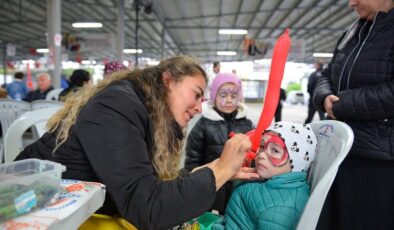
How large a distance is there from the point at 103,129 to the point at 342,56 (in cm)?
122

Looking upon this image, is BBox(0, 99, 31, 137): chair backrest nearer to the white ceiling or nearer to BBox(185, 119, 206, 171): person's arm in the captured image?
BBox(185, 119, 206, 171): person's arm

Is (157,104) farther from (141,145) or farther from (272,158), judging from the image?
(272,158)

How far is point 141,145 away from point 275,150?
0.70 m

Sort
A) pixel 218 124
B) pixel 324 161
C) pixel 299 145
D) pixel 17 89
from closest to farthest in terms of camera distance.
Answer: pixel 324 161
pixel 299 145
pixel 218 124
pixel 17 89

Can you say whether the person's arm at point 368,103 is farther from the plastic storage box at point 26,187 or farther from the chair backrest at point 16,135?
the chair backrest at point 16,135

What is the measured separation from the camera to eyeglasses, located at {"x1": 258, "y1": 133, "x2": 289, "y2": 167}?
1.52 metres

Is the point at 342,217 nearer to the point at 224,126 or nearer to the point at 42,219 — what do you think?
the point at 224,126

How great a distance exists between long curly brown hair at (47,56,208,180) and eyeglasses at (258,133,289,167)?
39 centimetres

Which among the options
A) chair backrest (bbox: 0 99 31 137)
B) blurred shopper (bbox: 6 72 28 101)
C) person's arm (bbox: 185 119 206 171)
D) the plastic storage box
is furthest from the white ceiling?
the plastic storage box

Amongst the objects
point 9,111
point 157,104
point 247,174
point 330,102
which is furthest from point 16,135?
point 9,111

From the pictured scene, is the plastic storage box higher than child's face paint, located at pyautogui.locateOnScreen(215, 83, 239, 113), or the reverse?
child's face paint, located at pyautogui.locateOnScreen(215, 83, 239, 113)

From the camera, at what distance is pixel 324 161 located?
1362 mm

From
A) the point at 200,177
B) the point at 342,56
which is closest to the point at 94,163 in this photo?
the point at 200,177

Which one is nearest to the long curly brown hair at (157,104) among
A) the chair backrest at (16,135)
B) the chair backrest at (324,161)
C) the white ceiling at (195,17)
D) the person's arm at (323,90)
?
the chair backrest at (324,161)
